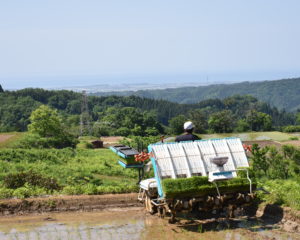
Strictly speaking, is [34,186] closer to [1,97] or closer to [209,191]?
[209,191]

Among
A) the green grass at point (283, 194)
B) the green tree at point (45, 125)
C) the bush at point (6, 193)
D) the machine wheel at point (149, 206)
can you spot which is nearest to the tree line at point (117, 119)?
the green tree at point (45, 125)

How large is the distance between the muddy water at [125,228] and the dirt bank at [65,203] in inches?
19.4

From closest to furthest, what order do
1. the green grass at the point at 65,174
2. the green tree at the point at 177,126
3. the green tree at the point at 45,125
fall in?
the green grass at the point at 65,174 → the green tree at the point at 45,125 → the green tree at the point at 177,126

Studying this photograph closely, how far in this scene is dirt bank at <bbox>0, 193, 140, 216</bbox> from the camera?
1345 centimetres

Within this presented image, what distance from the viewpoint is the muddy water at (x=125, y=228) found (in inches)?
423

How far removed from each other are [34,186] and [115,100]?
159102 millimetres

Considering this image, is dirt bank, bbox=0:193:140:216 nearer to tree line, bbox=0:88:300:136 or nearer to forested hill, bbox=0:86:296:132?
forested hill, bbox=0:86:296:132

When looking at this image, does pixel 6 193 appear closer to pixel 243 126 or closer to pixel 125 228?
pixel 125 228

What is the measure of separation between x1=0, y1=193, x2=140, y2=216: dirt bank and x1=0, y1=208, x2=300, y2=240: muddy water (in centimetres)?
49

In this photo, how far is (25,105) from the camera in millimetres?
118000

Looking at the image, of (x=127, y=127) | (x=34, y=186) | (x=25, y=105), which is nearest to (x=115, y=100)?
(x=25, y=105)

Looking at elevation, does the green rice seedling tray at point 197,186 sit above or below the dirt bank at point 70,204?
above

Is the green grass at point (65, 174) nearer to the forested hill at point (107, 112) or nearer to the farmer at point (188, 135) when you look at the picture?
the farmer at point (188, 135)

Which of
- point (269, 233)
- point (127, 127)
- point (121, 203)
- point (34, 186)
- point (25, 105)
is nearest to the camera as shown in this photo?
point (269, 233)
